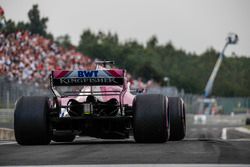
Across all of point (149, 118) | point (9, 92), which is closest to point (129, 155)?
point (149, 118)

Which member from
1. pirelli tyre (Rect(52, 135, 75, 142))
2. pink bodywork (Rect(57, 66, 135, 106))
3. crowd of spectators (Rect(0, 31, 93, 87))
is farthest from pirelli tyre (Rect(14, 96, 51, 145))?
crowd of spectators (Rect(0, 31, 93, 87))

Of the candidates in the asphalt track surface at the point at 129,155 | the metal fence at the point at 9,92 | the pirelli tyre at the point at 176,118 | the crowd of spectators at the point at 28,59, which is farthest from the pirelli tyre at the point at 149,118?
the crowd of spectators at the point at 28,59

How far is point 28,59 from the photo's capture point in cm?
4359

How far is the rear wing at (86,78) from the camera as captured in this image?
16.2 metres

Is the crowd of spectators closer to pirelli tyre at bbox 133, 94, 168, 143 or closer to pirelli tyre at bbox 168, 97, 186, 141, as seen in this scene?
pirelli tyre at bbox 168, 97, 186, 141

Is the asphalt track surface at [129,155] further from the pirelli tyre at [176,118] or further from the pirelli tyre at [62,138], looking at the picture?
the pirelli tyre at [62,138]

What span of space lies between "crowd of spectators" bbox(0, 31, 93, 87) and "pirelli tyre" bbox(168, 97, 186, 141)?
1704 centimetres

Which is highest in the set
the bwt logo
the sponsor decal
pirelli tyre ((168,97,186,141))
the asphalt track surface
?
the bwt logo

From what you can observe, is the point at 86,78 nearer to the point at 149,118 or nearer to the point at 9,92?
the point at 149,118

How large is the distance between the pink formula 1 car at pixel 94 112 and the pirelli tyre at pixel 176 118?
45cm

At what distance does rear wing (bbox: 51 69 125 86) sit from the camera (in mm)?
16172

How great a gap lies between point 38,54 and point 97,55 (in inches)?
2276

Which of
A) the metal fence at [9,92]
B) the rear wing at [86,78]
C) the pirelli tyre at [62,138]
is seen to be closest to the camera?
the rear wing at [86,78]

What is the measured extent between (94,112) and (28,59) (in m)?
27.6
